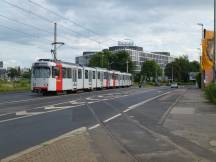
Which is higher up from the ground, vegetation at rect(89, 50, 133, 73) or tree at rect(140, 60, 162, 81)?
vegetation at rect(89, 50, 133, 73)

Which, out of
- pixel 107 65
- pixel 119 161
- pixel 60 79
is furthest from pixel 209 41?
pixel 107 65

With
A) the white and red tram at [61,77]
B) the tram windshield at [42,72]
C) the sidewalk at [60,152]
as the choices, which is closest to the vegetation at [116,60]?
the white and red tram at [61,77]

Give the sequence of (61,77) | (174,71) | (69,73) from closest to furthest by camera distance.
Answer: (61,77)
(69,73)
(174,71)

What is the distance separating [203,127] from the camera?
50.6 feet

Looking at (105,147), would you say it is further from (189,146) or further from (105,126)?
(105,126)

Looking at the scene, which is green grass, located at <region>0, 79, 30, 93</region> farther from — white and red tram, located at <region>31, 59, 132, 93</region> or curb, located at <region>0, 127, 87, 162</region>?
curb, located at <region>0, 127, 87, 162</region>

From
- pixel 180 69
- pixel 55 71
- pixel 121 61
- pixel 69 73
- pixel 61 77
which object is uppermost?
pixel 121 61

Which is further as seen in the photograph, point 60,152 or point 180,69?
point 180,69

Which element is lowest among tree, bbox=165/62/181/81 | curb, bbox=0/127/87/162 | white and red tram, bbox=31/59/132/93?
curb, bbox=0/127/87/162

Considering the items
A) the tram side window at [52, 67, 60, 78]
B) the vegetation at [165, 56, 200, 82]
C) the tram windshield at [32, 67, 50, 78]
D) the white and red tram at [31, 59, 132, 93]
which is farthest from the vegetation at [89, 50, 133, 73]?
the tram windshield at [32, 67, 50, 78]

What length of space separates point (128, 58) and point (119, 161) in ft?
472

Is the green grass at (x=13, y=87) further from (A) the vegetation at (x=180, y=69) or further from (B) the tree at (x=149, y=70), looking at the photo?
(A) the vegetation at (x=180, y=69)

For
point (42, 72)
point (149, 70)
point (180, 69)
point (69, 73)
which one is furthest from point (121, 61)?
point (42, 72)

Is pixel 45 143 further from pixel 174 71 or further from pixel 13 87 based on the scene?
pixel 174 71
